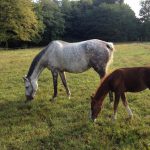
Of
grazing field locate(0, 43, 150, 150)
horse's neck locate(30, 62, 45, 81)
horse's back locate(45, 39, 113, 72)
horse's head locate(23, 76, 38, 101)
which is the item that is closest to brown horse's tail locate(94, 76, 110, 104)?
grazing field locate(0, 43, 150, 150)

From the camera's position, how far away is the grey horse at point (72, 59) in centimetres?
989

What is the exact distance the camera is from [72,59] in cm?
→ 1026

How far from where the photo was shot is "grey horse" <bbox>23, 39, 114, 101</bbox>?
9891mm

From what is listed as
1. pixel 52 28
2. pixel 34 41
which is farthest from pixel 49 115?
pixel 52 28

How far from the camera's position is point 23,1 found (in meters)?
42.8

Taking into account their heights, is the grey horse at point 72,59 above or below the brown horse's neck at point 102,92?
above

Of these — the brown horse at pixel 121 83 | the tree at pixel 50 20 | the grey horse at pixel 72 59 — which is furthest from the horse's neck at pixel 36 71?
the tree at pixel 50 20

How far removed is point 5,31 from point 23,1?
492cm

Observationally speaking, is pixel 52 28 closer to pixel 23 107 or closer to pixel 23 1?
pixel 23 1

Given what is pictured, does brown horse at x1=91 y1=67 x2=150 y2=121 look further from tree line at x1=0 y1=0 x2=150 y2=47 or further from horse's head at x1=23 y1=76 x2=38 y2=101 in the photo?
tree line at x1=0 y1=0 x2=150 y2=47

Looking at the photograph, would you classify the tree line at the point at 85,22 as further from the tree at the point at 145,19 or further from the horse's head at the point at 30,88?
the horse's head at the point at 30,88

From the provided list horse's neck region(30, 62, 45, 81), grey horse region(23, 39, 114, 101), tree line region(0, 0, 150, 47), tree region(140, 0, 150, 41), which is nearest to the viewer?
grey horse region(23, 39, 114, 101)

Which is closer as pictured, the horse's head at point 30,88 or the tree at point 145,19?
the horse's head at point 30,88

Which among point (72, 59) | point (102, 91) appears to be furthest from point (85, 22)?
point (102, 91)
